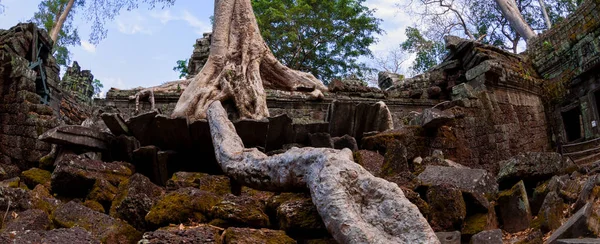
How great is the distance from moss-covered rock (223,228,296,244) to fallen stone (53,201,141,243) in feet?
1.70

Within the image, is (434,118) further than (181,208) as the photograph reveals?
Yes

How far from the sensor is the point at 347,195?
1.81m

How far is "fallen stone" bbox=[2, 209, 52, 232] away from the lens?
2049 millimetres

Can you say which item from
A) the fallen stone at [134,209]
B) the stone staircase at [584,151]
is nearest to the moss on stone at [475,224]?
the fallen stone at [134,209]

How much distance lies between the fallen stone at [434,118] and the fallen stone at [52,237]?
3.25m

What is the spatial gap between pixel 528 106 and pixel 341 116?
578 centimetres

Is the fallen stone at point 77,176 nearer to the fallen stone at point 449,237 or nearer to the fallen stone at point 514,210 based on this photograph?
the fallen stone at point 449,237

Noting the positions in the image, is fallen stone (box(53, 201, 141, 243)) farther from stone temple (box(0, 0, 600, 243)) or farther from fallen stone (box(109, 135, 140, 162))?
fallen stone (box(109, 135, 140, 162))

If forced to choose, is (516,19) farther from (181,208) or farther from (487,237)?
(181,208)

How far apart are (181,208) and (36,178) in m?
1.69

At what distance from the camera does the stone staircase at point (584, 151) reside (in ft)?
21.9

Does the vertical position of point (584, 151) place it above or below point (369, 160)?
below

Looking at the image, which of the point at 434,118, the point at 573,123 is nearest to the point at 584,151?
the point at 573,123

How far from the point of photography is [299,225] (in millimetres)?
1978
